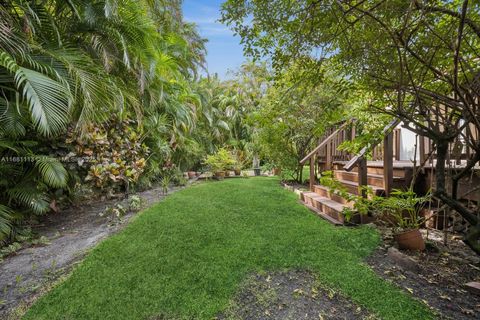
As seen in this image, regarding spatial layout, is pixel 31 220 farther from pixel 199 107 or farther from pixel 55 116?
pixel 199 107

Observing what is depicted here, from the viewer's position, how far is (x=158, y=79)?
6445 millimetres

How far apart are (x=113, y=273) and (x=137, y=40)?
4.09m

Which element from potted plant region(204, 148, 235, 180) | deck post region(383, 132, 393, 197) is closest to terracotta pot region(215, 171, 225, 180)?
potted plant region(204, 148, 235, 180)

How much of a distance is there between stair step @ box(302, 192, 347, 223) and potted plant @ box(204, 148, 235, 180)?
5.07 m

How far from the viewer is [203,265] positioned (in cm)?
269

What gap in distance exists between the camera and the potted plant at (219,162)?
9.80m

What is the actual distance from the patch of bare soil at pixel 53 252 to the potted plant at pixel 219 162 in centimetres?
460

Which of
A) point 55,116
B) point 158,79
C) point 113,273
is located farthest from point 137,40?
point 113,273

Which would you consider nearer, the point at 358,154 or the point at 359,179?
the point at 358,154

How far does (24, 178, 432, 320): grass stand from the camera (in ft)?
6.66

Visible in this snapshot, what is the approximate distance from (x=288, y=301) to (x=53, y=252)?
3151mm

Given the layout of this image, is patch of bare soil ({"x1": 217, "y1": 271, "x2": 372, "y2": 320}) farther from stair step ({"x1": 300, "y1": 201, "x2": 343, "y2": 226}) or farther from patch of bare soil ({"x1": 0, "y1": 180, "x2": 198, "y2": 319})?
patch of bare soil ({"x1": 0, "y1": 180, "x2": 198, "y2": 319})

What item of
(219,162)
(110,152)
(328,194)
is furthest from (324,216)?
(219,162)

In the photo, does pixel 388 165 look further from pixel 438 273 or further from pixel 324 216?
pixel 438 273
